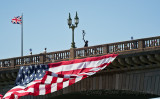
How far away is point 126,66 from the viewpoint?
36062mm

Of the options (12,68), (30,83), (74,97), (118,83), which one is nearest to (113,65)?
(118,83)

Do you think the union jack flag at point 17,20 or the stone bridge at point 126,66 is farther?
the union jack flag at point 17,20

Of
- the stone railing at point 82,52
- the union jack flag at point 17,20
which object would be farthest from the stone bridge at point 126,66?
the union jack flag at point 17,20

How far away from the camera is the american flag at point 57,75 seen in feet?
116

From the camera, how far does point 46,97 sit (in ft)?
136

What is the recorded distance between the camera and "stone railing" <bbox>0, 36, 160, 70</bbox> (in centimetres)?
3466

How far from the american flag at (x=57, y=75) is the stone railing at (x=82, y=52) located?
1.11 m

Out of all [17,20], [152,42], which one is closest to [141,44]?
[152,42]

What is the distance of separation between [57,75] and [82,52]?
4110 millimetres

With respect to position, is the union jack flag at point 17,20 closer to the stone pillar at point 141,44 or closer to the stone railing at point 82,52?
the stone railing at point 82,52

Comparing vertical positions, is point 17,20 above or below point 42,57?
above

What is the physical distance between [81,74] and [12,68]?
859 cm

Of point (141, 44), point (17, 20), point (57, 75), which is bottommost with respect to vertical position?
point (57, 75)

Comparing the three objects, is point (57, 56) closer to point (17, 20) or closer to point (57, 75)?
point (57, 75)
